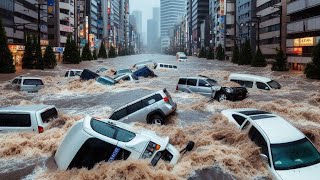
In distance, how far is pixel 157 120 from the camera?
16.1 meters

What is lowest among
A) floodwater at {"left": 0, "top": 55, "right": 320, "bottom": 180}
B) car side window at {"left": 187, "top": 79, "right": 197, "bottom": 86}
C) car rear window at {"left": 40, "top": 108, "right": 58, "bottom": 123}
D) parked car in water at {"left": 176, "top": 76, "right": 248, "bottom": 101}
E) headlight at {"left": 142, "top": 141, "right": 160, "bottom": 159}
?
floodwater at {"left": 0, "top": 55, "right": 320, "bottom": 180}

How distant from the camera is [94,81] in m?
33.1

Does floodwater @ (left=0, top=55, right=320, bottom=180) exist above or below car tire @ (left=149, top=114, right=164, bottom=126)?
below

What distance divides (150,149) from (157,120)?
6994 millimetres

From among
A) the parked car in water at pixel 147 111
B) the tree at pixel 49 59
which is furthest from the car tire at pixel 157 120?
the tree at pixel 49 59

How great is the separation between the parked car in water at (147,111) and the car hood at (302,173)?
7.95m

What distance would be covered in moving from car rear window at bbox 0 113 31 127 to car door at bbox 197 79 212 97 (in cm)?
1419

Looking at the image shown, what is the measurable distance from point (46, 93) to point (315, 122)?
19.9 m

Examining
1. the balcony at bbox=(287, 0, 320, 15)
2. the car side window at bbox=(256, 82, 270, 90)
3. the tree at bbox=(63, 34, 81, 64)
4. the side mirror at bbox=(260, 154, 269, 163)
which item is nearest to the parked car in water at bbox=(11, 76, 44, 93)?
the car side window at bbox=(256, 82, 270, 90)

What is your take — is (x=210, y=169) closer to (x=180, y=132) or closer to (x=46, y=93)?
(x=180, y=132)

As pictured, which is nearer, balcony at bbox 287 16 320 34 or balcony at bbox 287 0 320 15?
balcony at bbox 287 16 320 34

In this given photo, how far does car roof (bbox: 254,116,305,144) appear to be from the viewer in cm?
946

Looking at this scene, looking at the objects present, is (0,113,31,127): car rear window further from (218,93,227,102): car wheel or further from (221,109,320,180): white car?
(218,93,227,102): car wheel

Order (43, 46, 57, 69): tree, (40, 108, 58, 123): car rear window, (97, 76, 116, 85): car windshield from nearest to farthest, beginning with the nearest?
(40, 108, 58, 123): car rear window → (97, 76, 116, 85): car windshield → (43, 46, 57, 69): tree
